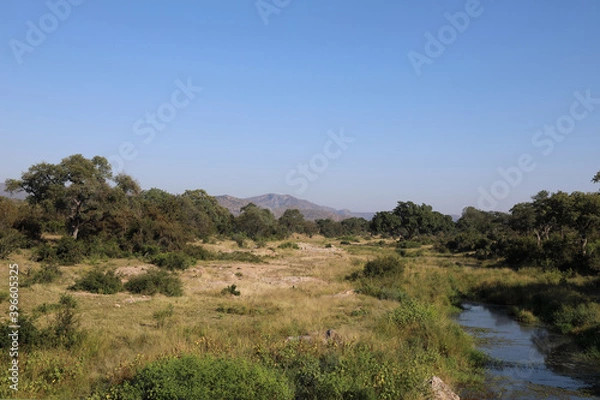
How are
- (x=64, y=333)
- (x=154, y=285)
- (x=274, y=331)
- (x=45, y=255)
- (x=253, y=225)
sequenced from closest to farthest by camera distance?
(x=64, y=333)
(x=274, y=331)
(x=154, y=285)
(x=45, y=255)
(x=253, y=225)

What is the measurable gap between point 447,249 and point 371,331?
141ft

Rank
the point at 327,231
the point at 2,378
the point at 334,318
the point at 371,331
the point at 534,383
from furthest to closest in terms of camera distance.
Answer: the point at 327,231 → the point at 334,318 → the point at 371,331 → the point at 534,383 → the point at 2,378

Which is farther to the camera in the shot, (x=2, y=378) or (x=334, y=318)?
(x=334, y=318)

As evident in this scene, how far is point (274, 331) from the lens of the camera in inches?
492

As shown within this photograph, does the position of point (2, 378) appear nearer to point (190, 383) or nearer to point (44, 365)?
point (44, 365)

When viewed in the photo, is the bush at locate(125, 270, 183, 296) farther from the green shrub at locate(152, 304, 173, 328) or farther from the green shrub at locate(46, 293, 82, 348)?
the green shrub at locate(46, 293, 82, 348)

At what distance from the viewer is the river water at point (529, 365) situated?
11.1 meters

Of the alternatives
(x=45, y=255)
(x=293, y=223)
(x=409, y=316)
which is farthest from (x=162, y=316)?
(x=293, y=223)

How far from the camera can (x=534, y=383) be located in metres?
11.8

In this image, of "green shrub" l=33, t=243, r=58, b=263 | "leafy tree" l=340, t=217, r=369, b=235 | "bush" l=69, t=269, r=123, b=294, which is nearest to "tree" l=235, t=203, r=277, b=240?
"leafy tree" l=340, t=217, r=369, b=235

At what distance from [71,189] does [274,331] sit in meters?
26.2

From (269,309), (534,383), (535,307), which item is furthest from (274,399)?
(535,307)

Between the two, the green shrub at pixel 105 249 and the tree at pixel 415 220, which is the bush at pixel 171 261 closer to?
the green shrub at pixel 105 249

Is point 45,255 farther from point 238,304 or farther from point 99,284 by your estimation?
point 238,304
